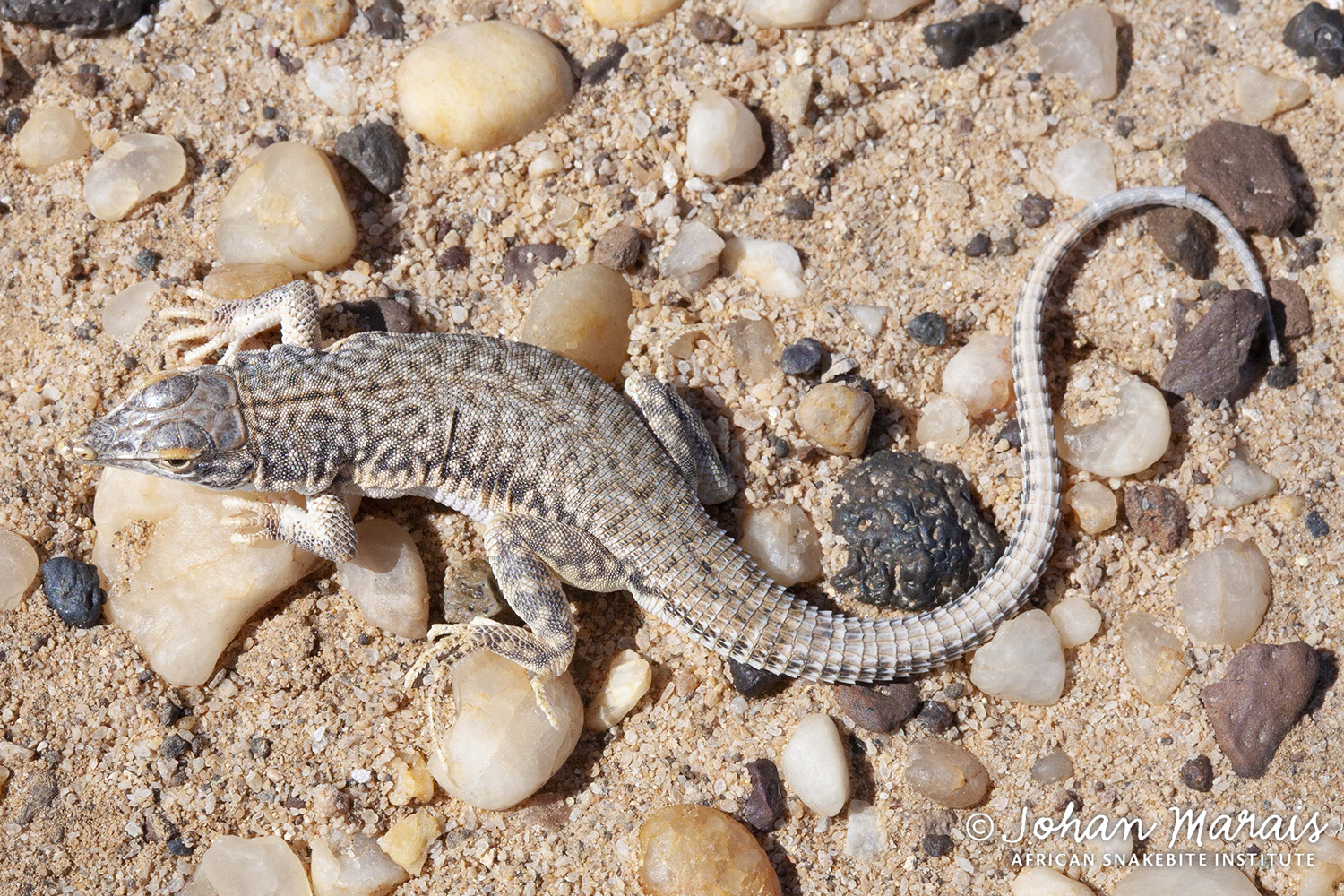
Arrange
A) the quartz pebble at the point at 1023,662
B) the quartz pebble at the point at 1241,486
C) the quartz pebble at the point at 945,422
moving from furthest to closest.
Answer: the quartz pebble at the point at 945,422 → the quartz pebble at the point at 1241,486 → the quartz pebble at the point at 1023,662

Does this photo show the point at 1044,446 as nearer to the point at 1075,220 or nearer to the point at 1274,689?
the point at 1075,220

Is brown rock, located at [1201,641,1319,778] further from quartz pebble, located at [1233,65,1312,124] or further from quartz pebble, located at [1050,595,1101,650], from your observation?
quartz pebble, located at [1233,65,1312,124]

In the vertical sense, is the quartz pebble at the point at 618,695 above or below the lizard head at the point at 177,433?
below

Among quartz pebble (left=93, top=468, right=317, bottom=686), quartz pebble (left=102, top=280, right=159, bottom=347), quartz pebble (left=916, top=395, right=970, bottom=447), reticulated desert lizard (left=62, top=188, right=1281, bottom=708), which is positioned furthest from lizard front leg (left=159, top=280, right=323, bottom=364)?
quartz pebble (left=916, top=395, right=970, bottom=447)

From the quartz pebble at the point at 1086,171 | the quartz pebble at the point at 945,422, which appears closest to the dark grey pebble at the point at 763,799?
the quartz pebble at the point at 945,422

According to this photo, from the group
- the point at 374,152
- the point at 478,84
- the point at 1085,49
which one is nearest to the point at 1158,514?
the point at 1085,49

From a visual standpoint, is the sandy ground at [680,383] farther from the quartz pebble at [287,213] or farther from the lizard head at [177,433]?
the lizard head at [177,433]

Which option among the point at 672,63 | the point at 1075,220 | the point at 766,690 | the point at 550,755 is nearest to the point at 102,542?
the point at 550,755
